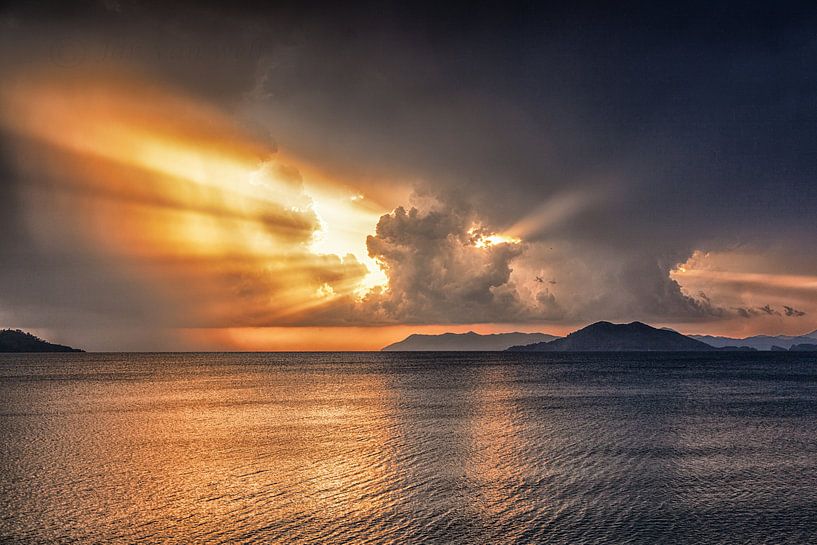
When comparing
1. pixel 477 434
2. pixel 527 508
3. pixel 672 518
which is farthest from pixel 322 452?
Answer: pixel 672 518

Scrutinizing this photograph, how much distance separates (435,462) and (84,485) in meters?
22.4

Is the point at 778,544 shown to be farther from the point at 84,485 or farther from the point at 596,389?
the point at 596,389

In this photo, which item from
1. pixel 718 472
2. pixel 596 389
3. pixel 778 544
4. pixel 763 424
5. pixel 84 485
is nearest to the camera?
pixel 778 544

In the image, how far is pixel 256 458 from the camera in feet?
148

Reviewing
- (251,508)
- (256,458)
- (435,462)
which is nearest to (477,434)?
(435,462)

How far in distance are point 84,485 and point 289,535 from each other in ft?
58.3

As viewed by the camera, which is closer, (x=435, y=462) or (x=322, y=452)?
(x=435, y=462)

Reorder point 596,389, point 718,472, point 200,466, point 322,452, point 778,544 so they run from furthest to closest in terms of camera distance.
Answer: point 596,389, point 322,452, point 200,466, point 718,472, point 778,544

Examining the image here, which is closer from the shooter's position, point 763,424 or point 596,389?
point 763,424

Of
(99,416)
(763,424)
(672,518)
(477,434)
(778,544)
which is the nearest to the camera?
(778,544)

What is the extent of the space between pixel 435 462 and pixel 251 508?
630 inches

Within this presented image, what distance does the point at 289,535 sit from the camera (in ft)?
86.6

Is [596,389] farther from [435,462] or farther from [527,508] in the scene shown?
[527,508]

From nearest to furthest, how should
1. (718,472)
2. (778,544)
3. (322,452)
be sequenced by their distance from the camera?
1. (778,544)
2. (718,472)
3. (322,452)
